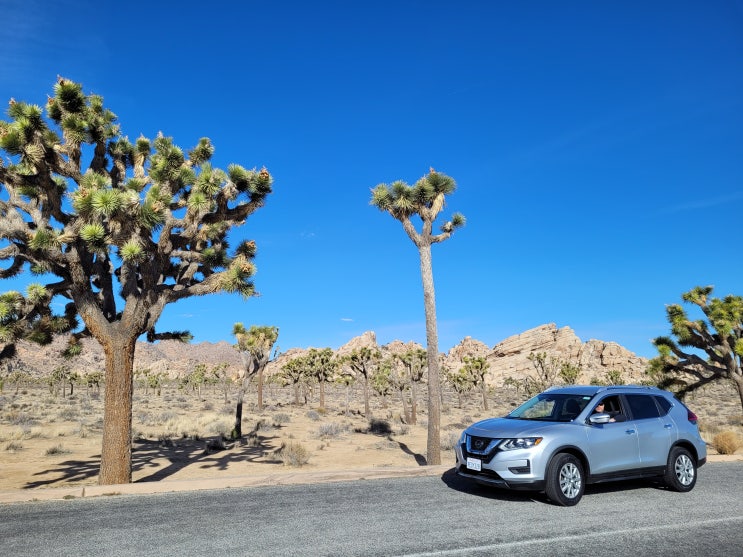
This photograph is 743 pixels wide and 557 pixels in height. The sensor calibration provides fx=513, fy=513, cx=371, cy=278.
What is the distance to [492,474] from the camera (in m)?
7.63

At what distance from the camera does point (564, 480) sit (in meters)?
7.51

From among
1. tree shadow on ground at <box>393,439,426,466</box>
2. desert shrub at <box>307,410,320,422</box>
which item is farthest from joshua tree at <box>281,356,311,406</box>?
tree shadow on ground at <box>393,439,426,466</box>

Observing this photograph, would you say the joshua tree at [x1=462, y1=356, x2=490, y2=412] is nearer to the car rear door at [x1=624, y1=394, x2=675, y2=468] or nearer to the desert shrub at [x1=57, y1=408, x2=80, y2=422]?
the desert shrub at [x1=57, y1=408, x2=80, y2=422]

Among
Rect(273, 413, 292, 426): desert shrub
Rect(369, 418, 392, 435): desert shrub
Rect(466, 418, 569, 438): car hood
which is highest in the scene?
Rect(466, 418, 569, 438): car hood

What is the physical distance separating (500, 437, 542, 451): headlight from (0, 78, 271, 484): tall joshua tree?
22.2 feet

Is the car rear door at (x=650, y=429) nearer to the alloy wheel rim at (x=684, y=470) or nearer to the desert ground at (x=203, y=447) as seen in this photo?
the alloy wheel rim at (x=684, y=470)

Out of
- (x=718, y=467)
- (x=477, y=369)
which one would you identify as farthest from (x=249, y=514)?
(x=477, y=369)

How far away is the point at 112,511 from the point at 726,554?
25.2 ft

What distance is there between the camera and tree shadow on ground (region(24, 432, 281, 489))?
46.5 feet

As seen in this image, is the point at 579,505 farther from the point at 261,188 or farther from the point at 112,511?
the point at 261,188

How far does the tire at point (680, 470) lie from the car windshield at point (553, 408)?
69.4 inches

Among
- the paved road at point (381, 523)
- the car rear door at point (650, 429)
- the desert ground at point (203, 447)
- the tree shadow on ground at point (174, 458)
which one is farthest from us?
the desert ground at point (203, 447)

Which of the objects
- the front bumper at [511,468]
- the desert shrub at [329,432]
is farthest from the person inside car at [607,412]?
the desert shrub at [329,432]

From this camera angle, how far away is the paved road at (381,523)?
550 centimetres
